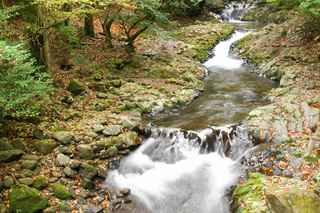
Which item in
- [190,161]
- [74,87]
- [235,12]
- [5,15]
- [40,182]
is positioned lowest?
[190,161]

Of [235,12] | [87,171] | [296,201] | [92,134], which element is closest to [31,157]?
[87,171]

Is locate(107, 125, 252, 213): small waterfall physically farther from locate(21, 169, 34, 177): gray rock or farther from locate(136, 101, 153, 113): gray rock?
locate(21, 169, 34, 177): gray rock

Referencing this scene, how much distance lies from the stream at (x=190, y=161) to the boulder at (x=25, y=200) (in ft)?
5.92

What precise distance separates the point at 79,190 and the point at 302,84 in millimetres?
10287

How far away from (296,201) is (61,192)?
4777mm

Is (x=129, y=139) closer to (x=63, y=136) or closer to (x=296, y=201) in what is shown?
(x=63, y=136)

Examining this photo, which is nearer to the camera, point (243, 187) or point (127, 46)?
point (243, 187)

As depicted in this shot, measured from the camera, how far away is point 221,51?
18.6 meters

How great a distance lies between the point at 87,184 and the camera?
5254 mm

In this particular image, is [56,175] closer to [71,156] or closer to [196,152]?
[71,156]

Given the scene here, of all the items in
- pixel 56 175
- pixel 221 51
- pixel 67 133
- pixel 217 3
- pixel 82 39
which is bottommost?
pixel 56 175

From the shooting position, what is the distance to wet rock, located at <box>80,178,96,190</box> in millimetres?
5232

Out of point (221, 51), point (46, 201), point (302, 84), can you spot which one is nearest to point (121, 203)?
point (46, 201)

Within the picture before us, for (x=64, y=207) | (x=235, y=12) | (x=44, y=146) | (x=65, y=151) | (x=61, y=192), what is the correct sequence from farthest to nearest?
1. (x=235, y=12)
2. (x=65, y=151)
3. (x=44, y=146)
4. (x=61, y=192)
5. (x=64, y=207)
